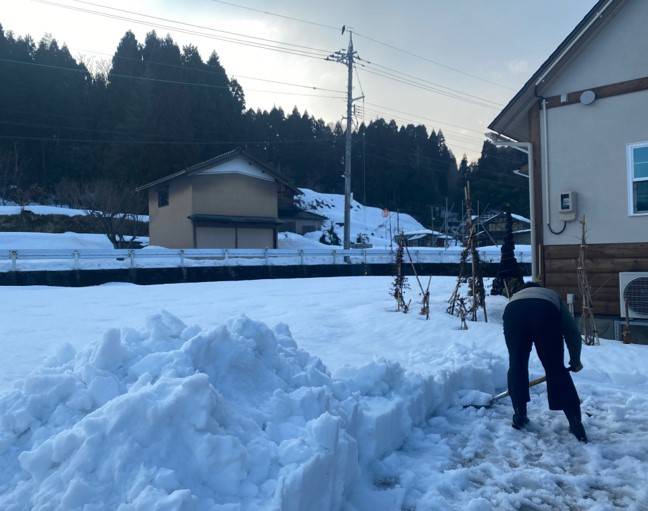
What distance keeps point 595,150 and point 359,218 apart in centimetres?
4810

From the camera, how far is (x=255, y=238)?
2788 centimetres

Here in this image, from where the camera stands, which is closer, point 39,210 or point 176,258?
point 176,258

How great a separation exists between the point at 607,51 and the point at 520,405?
6.46 meters

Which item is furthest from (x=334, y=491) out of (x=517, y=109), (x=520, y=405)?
(x=517, y=109)

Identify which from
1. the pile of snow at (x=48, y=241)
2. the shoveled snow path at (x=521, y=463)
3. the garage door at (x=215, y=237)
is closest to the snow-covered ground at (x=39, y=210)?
the pile of snow at (x=48, y=241)

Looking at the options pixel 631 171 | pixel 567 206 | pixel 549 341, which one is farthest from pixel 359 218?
pixel 549 341

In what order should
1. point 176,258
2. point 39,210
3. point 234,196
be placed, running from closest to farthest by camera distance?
1. point 176,258
2. point 234,196
3. point 39,210

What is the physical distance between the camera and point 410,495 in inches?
124

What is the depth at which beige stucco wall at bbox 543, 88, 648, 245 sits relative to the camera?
7723 millimetres

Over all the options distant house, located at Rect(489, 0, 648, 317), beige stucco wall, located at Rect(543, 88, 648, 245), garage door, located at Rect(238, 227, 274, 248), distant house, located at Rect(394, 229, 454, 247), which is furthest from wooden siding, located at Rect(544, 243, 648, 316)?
distant house, located at Rect(394, 229, 454, 247)

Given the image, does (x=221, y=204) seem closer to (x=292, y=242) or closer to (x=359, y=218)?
(x=292, y=242)

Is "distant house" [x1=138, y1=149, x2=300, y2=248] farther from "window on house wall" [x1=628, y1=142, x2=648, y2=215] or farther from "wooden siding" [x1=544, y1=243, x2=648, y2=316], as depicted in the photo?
"window on house wall" [x1=628, y1=142, x2=648, y2=215]

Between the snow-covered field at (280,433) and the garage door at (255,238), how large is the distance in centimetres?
2166

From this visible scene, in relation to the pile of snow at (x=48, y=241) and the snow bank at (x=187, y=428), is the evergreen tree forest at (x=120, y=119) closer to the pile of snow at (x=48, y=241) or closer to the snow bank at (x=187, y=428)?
the pile of snow at (x=48, y=241)
